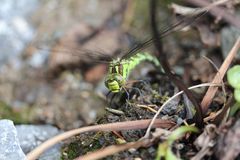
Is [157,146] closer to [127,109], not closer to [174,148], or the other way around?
[174,148]

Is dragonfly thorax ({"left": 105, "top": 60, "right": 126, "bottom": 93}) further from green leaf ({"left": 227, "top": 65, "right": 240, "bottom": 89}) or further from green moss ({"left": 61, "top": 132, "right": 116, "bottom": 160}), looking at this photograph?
green leaf ({"left": 227, "top": 65, "right": 240, "bottom": 89})

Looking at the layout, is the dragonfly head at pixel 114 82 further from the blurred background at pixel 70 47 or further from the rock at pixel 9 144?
the blurred background at pixel 70 47

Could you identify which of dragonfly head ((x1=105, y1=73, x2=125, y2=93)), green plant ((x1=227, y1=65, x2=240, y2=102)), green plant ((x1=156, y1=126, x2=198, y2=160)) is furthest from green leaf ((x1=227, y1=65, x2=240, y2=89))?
dragonfly head ((x1=105, y1=73, x2=125, y2=93))

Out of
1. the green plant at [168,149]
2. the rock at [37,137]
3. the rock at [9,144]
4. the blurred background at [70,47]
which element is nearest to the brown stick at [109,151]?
the green plant at [168,149]

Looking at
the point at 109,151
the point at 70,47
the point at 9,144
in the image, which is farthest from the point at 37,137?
the point at 70,47

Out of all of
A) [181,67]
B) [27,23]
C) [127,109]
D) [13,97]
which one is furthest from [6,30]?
[127,109]

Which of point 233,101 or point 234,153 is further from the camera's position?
point 233,101
